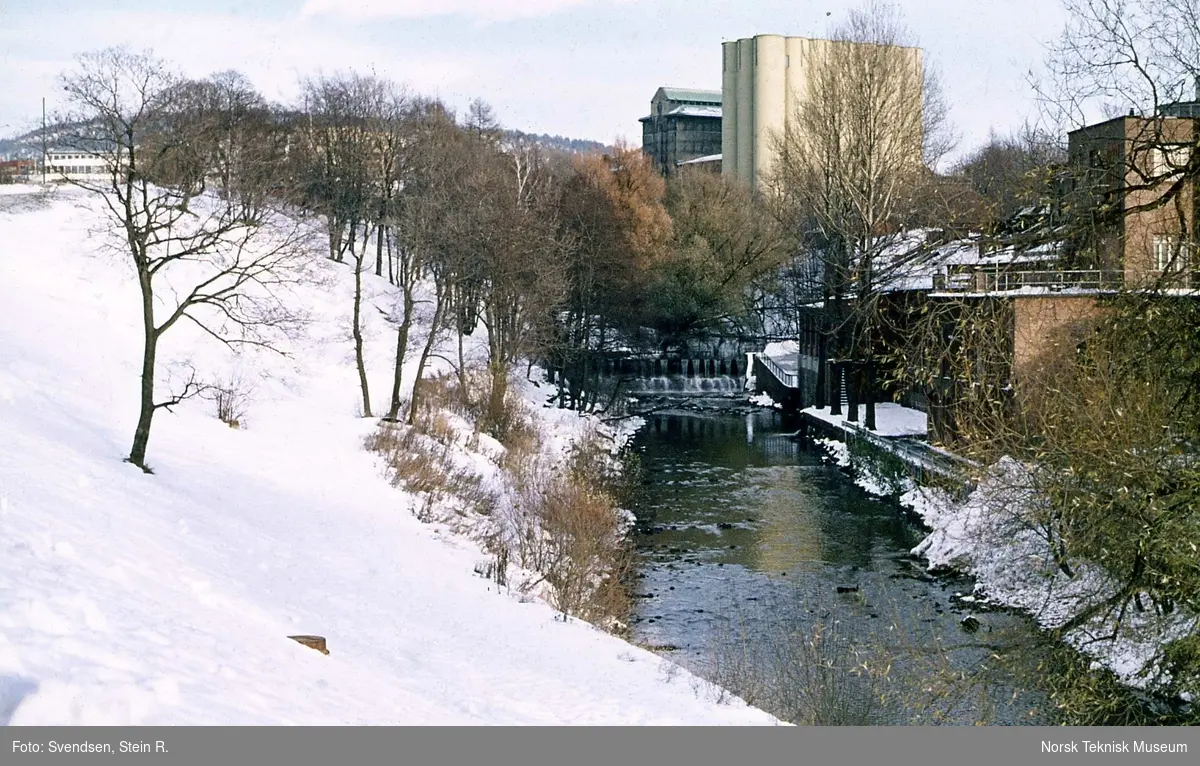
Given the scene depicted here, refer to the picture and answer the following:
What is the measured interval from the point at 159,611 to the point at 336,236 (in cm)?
3975

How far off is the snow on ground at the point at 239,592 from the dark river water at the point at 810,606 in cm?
177

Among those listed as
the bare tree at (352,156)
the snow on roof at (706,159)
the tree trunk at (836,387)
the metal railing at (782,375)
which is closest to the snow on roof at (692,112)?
the snow on roof at (706,159)

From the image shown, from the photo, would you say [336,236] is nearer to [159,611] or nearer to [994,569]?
[994,569]

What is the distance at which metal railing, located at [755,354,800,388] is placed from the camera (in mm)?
43406

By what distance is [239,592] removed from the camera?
39.2 ft

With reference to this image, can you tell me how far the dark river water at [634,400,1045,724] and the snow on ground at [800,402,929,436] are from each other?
9.53 ft

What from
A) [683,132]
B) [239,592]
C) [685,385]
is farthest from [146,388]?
[683,132]

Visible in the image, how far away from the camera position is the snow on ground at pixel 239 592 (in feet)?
26.2

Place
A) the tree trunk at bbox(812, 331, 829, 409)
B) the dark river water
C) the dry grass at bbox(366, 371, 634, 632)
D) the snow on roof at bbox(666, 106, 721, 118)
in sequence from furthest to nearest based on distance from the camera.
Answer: the snow on roof at bbox(666, 106, 721, 118)
the tree trunk at bbox(812, 331, 829, 409)
the dry grass at bbox(366, 371, 634, 632)
the dark river water

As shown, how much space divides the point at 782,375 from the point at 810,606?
92.9ft

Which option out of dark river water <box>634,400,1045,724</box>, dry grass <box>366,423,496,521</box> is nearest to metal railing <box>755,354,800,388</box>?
dark river water <box>634,400,1045,724</box>

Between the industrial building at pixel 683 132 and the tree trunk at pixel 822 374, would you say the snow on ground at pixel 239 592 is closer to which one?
the tree trunk at pixel 822 374

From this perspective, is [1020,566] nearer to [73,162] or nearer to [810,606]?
[810,606]

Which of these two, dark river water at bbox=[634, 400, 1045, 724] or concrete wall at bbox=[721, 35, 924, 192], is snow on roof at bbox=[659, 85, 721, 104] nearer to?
concrete wall at bbox=[721, 35, 924, 192]
